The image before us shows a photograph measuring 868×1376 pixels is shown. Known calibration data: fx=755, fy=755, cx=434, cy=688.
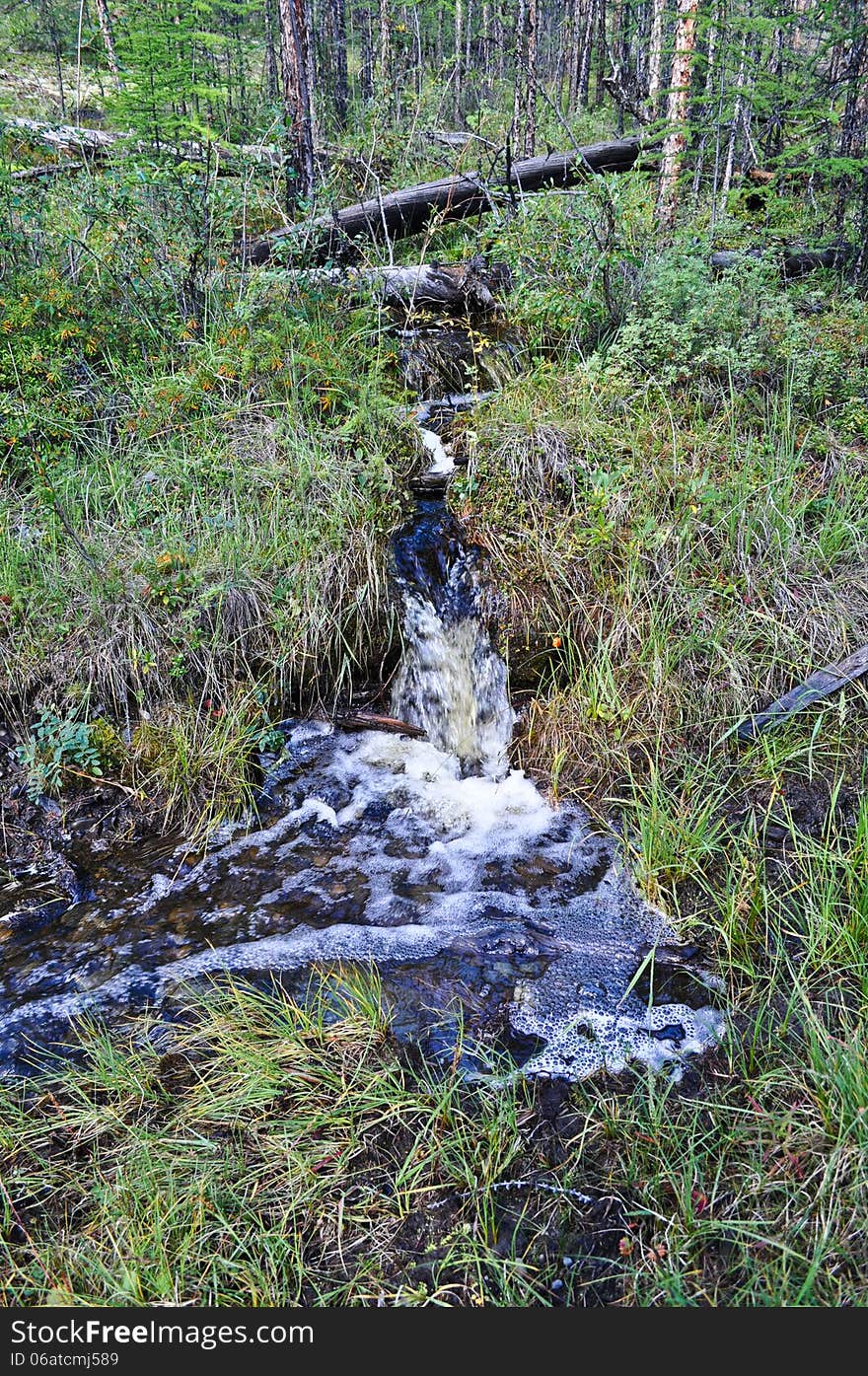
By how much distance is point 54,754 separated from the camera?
407 cm

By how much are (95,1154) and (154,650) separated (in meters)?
2.54

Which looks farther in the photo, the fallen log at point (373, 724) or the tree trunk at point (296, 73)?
the tree trunk at point (296, 73)

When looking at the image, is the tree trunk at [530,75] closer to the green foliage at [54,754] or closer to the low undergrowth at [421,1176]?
the green foliage at [54,754]

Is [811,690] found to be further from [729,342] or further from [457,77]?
[457,77]

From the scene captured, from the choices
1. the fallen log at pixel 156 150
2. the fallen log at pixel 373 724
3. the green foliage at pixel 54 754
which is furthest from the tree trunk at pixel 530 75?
the green foliage at pixel 54 754

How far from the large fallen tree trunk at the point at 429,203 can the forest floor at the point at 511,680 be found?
53 cm

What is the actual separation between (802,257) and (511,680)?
5664mm

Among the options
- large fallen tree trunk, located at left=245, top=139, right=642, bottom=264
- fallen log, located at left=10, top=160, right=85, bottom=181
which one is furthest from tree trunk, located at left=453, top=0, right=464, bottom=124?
fallen log, located at left=10, top=160, right=85, bottom=181

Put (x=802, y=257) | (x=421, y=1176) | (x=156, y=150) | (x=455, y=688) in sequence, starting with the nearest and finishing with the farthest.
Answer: (x=421, y=1176)
(x=455, y=688)
(x=156, y=150)
(x=802, y=257)

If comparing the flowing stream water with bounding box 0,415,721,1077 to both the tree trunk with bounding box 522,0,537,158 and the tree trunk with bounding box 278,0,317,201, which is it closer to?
the tree trunk with bounding box 278,0,317,201

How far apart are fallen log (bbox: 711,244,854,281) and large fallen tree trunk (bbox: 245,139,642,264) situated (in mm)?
1372

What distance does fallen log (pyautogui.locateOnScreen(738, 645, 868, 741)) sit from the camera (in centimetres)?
381

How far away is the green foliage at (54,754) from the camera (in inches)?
159

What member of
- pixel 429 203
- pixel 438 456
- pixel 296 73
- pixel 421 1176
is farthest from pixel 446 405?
pixel 421 1176
